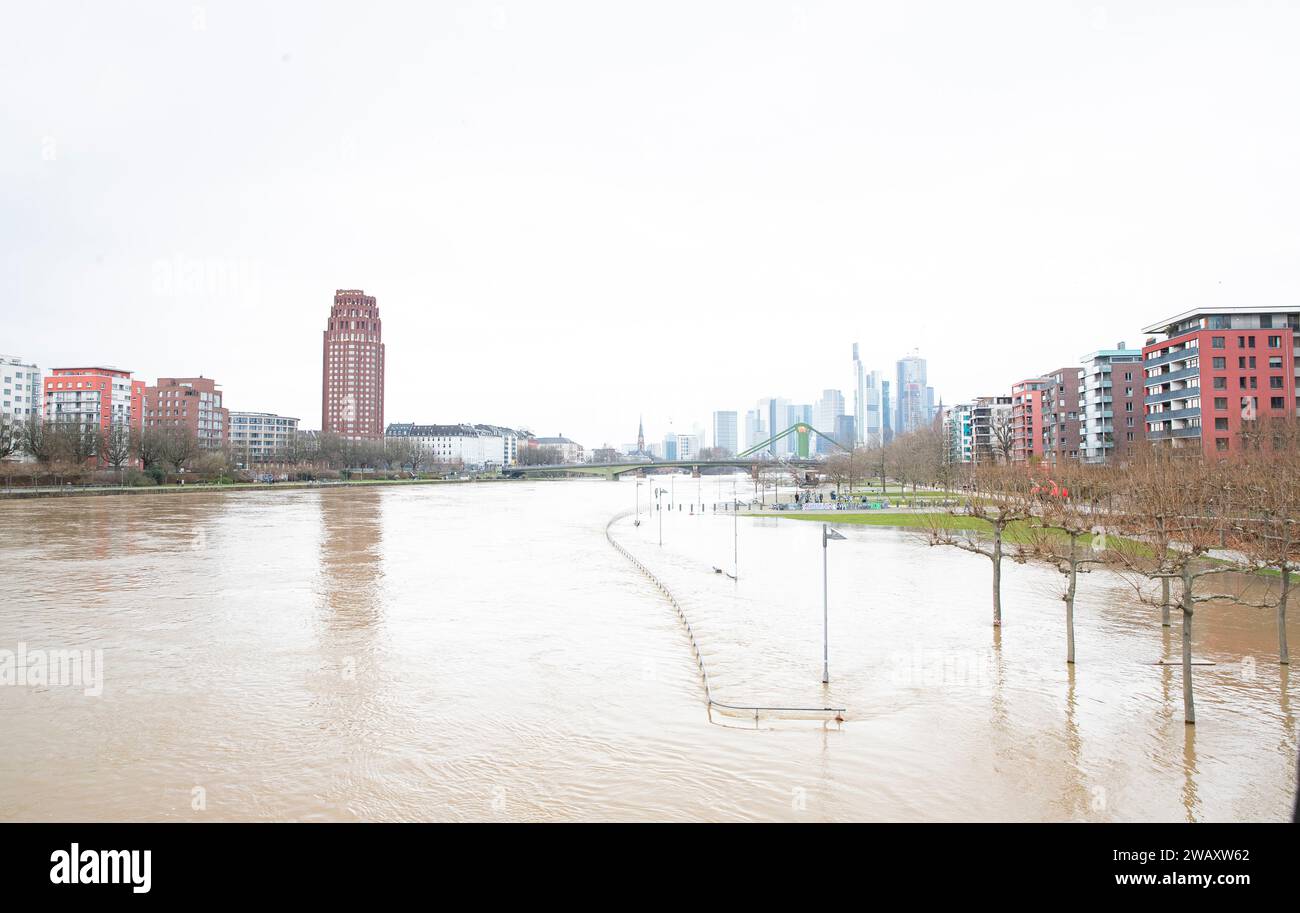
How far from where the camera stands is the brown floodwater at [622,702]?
10.5 m

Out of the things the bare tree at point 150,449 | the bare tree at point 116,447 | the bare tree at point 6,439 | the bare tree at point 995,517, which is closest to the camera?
the bare tree at point 995,517

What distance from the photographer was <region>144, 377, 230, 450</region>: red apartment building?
144 m

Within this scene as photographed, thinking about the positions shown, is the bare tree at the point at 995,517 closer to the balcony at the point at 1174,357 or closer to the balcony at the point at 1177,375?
the balcony at the point at 1177,375

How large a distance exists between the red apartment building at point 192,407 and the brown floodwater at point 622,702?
433 ft

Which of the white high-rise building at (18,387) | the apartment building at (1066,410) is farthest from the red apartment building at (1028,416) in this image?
the white high-rise building at (18,387)

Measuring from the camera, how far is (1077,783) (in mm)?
10906

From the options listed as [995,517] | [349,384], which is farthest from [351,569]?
[349,384]

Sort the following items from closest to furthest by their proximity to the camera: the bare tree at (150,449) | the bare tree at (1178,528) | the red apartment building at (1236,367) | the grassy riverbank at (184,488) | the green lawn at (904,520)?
the bare tree at (1178,528) → the green lawn at (904,520) → the red apartment building at (1236,367) → the grassy riverbank at (184,488) → the bare tree at (150,449)

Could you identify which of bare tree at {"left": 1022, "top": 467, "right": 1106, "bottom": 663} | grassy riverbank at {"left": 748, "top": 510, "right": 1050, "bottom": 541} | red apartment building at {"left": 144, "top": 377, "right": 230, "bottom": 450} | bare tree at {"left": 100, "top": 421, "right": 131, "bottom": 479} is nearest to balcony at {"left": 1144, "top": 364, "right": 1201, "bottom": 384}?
grassy riverbank at {"left": 748, "top": 510, "right": 1050, "bottom": 541}

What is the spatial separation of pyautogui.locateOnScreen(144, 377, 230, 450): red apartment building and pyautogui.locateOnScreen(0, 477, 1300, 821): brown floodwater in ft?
433

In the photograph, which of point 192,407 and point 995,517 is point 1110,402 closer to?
point 995,517

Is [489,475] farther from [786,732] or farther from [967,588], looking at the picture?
[786,732]
